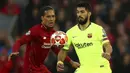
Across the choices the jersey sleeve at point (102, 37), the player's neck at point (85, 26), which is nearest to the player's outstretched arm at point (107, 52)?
the jersey sleeve at point (102, 37)

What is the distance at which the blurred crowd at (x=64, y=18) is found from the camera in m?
14.2

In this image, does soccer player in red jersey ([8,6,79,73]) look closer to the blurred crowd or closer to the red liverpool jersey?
the red liverpool jersey

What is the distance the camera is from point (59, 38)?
409 inches

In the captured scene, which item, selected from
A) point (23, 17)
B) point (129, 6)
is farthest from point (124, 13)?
point (23, 17)

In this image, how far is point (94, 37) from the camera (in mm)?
10344

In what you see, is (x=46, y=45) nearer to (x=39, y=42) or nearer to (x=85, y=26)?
(x=39, y=42)

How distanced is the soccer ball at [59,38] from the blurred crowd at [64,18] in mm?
3208

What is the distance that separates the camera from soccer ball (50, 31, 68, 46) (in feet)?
34.0

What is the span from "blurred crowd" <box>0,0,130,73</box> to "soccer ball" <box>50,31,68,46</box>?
10.5 feet

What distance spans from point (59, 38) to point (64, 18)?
4.17 m

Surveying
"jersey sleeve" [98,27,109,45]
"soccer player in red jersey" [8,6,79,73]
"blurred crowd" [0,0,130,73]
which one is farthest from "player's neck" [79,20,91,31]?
"blurred crowd" [0,0,130,73]

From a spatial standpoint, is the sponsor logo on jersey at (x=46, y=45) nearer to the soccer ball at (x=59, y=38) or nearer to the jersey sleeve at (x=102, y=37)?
the soccer ball at (x=59, y=38)

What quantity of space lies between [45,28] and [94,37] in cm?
115

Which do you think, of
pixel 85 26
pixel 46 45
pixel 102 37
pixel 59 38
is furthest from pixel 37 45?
pixel 102 37
